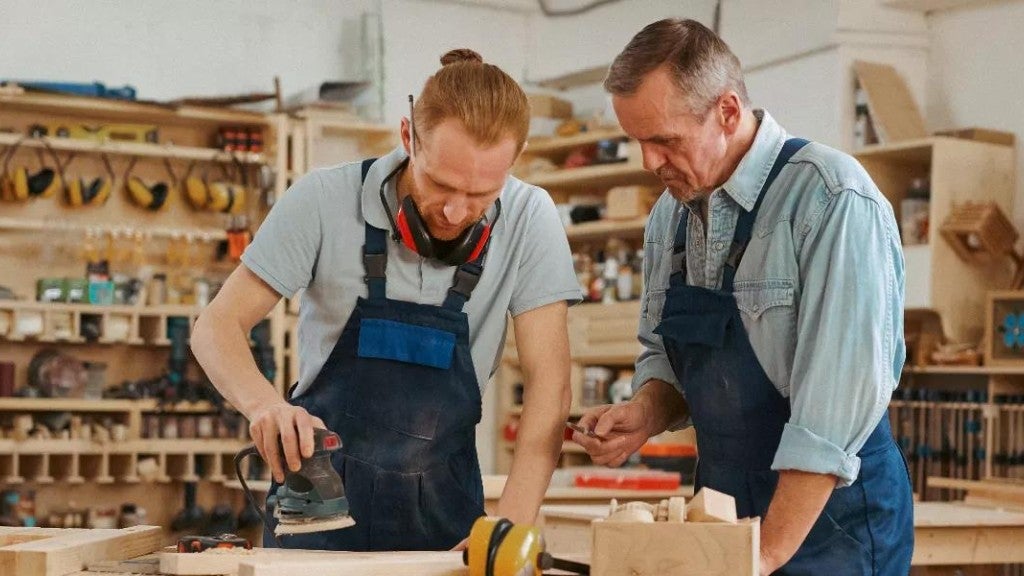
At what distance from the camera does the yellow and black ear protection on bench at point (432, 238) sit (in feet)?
8.19

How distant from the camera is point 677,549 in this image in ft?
5.55

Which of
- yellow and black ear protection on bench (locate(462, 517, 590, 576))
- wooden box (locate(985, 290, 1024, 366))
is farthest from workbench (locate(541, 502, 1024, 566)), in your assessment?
yellow and black ear protection on bench (locate(462, 517, 590, 576))

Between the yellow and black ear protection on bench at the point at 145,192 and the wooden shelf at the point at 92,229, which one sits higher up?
the yellow and black ear protection on bench at the point at 145,192

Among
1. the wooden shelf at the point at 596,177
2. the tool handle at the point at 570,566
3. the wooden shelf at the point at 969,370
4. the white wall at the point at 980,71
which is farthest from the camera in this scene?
the wooden shelf at the point at 596,177

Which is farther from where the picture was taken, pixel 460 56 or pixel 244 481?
pixel 460 56

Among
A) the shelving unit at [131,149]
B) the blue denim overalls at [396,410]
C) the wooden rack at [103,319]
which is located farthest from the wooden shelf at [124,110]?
the blue denim overalls at [396,410]

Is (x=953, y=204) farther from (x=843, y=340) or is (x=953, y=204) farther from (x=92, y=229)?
(x=843, y=340)

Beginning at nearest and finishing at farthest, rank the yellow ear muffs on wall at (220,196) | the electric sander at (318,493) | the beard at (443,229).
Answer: the electric sander at (318,493), the beard at (443,229), the yellow ear muffs on wall at (220,196)

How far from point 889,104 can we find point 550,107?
2.43 metres

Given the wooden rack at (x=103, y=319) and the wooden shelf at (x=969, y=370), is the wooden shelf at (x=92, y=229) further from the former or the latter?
the wooden shelf at (x=969, y=370)

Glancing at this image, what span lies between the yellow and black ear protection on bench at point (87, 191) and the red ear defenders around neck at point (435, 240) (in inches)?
215

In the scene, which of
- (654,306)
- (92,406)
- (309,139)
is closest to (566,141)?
(309,139)

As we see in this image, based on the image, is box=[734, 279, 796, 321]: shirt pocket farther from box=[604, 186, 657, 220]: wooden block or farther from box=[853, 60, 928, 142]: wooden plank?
box=[604, 186, 657, 220]: wooden block

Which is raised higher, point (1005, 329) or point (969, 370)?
point (1005, 329)
